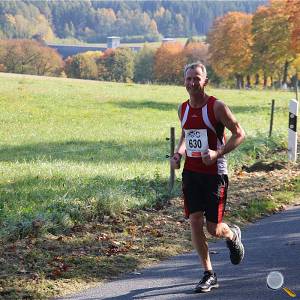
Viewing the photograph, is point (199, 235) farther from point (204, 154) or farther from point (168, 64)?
point (168, 64)

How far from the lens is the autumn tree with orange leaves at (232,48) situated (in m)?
83.4

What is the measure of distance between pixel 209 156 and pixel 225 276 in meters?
1.37

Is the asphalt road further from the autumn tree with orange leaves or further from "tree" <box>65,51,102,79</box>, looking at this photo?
"tree" <box>65,51,102,79</box>

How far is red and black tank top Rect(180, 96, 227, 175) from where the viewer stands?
5.64 metres

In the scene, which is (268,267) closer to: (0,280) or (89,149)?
(0,280)

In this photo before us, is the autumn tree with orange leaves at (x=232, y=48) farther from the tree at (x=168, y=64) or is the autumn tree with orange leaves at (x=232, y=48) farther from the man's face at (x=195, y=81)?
the man's face at (x=195, y=81)

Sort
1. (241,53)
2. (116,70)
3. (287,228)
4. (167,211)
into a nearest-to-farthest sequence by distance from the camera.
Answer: (287,228), (167,211), (241,53), (116,70)

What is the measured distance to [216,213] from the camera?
227 inches

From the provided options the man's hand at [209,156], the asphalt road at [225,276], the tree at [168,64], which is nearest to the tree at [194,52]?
the tree at [168,64]

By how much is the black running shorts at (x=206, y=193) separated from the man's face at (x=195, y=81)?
28.4 inches

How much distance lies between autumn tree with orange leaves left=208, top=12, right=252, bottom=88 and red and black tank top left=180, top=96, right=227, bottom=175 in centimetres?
7762

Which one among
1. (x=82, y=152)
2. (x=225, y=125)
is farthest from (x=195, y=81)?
(x=82, y=152)

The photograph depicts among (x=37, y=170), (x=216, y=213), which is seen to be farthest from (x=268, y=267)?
(x=37, y=170)

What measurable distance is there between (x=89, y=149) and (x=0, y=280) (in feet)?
41.4
